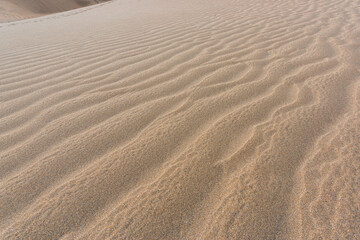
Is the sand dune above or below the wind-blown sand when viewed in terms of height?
above

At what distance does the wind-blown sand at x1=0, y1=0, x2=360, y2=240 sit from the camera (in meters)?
0.90

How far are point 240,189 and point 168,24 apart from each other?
4165mm

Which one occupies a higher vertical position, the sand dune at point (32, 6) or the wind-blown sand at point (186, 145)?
the sand dune at point (32, 6)

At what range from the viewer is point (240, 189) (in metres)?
1.01

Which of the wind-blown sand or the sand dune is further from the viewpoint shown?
the sand dune

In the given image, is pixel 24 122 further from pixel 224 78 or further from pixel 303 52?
pixel 303 52

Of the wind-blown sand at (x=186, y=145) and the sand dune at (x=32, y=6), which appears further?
the sand dune at (x=32, y=6)

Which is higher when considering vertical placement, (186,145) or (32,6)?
(32,6)

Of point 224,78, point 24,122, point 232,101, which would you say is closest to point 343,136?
point 232,101

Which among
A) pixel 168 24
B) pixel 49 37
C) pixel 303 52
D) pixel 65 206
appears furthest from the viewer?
pixel 168 24

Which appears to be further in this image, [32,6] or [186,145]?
[32,6]

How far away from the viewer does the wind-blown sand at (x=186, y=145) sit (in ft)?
2.97

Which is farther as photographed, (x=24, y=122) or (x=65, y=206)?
(x=24, y=122)

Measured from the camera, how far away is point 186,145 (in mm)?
1299
